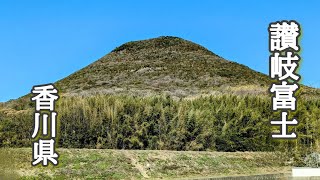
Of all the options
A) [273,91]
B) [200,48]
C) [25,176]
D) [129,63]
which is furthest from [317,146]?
[200,48]

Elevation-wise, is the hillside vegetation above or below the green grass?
above

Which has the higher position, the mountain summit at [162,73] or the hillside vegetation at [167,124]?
the mountain summit at [162,73]

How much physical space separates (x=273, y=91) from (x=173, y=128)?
337 cm

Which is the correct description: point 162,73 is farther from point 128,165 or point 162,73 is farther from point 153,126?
point 128,165

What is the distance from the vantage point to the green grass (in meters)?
13.6

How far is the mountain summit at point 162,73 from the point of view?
47303 mm

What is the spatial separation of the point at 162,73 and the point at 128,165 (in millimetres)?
39995

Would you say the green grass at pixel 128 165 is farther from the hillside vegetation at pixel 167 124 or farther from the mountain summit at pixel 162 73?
the mountain summit at pixel 162 73

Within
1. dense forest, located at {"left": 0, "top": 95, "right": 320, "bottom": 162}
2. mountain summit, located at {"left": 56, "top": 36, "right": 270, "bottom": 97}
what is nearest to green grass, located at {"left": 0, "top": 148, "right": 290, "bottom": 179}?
dense forest, located at {"left": 0, "top": 95, "right": 320, "bottom": 162}

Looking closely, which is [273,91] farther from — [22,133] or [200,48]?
[200,48]

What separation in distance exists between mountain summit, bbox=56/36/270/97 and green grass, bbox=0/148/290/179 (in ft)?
81.9

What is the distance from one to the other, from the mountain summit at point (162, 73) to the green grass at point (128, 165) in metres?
25.0

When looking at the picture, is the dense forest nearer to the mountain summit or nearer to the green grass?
the green grass

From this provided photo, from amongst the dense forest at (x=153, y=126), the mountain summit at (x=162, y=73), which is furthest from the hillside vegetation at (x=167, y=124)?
the mountain summit at (x=162, y=73)
